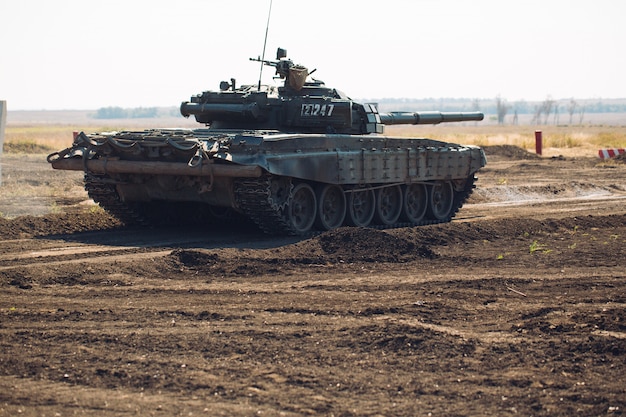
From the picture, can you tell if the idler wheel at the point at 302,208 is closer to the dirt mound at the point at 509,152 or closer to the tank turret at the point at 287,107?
the tank turret at the point at 287,107

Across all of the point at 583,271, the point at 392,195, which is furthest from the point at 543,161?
the point at 583,271

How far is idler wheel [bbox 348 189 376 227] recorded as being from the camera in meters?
17.7

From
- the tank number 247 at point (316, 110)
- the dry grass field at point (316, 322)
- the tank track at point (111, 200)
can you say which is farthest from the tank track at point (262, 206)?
the tank number 247 at point (316, 110)

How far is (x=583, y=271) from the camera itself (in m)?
12.2

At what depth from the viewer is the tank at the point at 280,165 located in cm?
1544

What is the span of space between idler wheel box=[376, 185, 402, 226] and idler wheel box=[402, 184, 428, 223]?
0.19 m

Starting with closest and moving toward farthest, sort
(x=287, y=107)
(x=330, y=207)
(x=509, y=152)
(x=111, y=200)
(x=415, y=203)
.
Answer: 1. (x=111, y=200)
2. (x=330, y=207)
3. (x=287, y=107)
4. (x=415, y=203)
5. (x=509, y=152)

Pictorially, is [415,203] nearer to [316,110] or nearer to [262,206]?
[316,110]

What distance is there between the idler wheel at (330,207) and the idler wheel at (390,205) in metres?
1.07

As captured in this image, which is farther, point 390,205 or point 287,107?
point 390,205

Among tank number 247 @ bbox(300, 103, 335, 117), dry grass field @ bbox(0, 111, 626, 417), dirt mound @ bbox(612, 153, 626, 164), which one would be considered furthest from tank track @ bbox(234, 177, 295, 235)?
dirt mound @ bbox(612, 153, 626, 164)

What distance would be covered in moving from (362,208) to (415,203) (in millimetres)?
1705

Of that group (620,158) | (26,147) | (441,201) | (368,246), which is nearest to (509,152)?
(620,158)

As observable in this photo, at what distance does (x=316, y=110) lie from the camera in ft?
59.1
